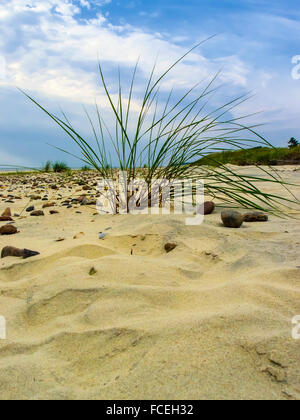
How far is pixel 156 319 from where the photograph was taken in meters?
1.01

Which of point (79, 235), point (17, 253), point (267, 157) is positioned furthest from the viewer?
point (267, 157)

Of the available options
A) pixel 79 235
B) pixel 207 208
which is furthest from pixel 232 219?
pixel 79 235

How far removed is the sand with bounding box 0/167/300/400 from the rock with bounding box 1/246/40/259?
1.8 inches

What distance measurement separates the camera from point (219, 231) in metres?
1.91

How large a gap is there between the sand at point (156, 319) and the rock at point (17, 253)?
0.05m

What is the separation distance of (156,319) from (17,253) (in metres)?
1.13

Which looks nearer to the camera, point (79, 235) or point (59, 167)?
point (79, 235)

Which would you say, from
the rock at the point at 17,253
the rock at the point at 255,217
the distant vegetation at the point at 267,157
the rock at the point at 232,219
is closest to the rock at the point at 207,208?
the rock at the point at 255,217

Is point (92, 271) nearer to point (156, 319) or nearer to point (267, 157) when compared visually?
point (156, 319)

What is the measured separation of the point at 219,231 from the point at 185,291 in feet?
2.53

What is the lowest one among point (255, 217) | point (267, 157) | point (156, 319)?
point (156, 319)

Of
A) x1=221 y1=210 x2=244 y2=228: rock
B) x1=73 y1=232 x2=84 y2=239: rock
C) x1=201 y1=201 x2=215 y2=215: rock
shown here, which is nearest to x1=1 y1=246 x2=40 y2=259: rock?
x1=73 y1=232 x2=84 y2=239: rock

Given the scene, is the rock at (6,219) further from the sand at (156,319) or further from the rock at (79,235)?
the sand at (156,319)

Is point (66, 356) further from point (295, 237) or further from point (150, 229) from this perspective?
point (295, 237)
